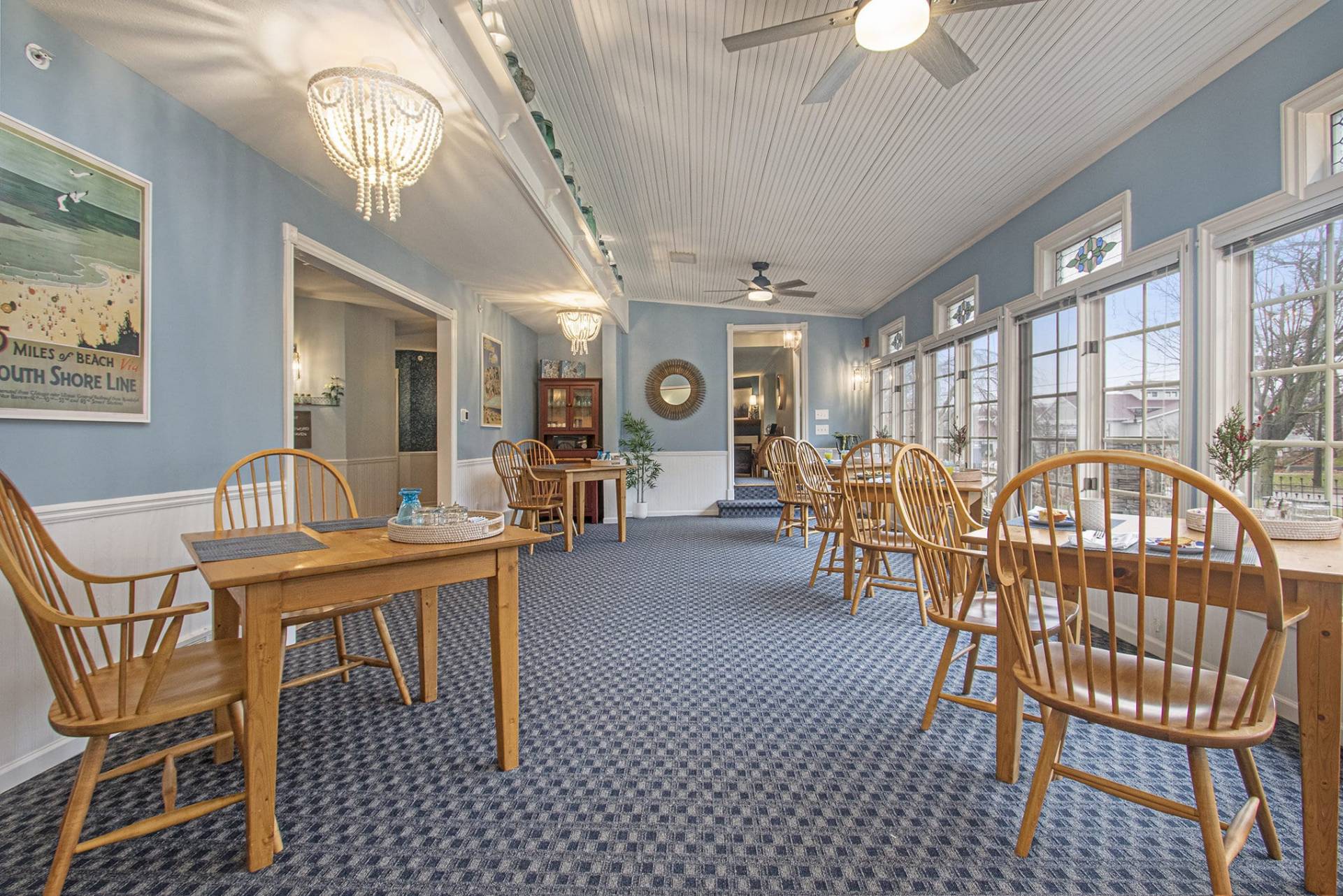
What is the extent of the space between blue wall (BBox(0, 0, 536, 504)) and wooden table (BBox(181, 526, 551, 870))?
566 millimetres

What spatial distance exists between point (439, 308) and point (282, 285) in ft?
6.26

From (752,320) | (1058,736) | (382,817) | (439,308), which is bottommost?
(382,817)

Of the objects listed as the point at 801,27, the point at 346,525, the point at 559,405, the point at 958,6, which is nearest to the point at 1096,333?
the point at 958,6

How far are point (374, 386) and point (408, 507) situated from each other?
5544 millimetres

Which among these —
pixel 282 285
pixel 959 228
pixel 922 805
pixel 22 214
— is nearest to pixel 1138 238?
pixel 959 228

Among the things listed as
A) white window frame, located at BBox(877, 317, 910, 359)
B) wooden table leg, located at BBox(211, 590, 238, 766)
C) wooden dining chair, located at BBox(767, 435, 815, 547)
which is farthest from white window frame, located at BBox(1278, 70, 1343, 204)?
wooden table leg, located at BBox(211, 590, 238, 766)

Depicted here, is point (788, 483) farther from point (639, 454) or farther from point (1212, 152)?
point (1212, 152)

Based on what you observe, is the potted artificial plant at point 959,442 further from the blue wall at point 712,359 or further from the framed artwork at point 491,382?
the framed artwork at point 491,382

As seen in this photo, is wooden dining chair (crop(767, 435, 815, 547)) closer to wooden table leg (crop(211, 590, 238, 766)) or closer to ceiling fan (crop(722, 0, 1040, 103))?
ceiling fan (crop(722, 0, 1040, 103))

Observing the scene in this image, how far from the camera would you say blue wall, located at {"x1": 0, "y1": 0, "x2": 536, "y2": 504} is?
189 cm

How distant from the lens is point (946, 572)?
2.13 m

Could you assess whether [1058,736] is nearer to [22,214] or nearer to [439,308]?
[22,214]

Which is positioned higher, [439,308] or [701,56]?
[701,56]

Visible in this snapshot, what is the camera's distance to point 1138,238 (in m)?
3.22
